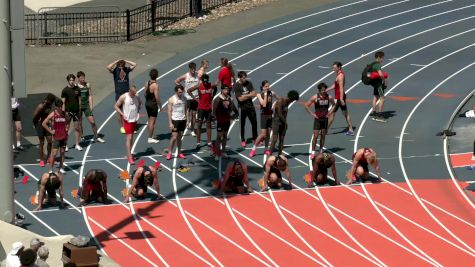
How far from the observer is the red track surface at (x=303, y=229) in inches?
1027

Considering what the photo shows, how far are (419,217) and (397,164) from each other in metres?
3.52

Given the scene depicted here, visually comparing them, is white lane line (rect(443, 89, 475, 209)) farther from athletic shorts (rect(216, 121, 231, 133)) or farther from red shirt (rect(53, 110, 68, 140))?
red shirt (rect(53, 110, 68, 140))

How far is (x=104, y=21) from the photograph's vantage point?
148 ft

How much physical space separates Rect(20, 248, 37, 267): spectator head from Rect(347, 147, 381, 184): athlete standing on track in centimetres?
1173

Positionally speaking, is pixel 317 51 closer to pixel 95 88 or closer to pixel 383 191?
pixel 95 88

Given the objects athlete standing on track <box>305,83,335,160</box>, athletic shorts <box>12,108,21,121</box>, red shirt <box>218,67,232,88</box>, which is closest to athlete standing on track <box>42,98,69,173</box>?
athletic shorts <box>12,108,21,121</box>

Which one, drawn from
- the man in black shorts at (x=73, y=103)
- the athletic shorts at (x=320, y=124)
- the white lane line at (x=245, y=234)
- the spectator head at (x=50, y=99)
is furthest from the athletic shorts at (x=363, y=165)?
the spectator head at (x=50, y=99)

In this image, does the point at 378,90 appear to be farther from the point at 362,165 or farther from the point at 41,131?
the point at 41,131

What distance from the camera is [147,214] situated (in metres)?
28.3

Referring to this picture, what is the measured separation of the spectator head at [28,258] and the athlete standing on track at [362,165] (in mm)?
11726

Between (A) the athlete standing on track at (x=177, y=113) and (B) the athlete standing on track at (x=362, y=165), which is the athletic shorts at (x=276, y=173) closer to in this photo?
(B) the athlete standing on track at (x=362, y=165)

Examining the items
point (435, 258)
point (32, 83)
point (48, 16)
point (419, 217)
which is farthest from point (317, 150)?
point (48, 16)

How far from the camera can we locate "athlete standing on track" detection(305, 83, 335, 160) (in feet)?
103

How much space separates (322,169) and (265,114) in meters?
2.46
